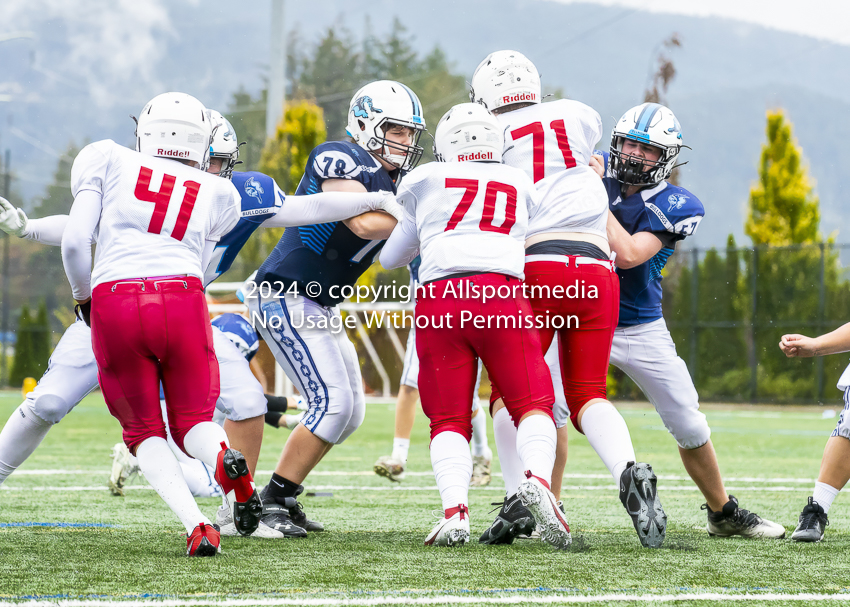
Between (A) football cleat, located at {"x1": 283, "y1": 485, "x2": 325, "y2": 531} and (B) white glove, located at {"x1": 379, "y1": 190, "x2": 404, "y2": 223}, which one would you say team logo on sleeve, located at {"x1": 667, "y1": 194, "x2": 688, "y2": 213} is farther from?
Result: (A) football cleat, located at {"x1": 283, "y1": 485, "x2": 325, "y2": 531}

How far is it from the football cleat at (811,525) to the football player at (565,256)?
907mm

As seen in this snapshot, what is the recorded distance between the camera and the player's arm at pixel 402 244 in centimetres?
407

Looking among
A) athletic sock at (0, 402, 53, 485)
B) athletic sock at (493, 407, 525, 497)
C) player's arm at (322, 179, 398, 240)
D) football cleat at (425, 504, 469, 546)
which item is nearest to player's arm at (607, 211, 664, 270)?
athletic sock at (493, 407, 525, 497)

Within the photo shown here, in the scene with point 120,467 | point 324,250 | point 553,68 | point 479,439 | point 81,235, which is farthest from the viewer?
point 553,68

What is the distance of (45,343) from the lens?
22.8 metres

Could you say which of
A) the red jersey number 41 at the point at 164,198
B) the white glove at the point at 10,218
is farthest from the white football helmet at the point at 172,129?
the white glove at the point at 10,218

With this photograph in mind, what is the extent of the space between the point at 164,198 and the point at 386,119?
4.29ft

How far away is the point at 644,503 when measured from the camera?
359 cm

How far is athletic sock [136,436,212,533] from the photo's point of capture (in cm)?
351

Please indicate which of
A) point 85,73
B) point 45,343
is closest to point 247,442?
point 45,343

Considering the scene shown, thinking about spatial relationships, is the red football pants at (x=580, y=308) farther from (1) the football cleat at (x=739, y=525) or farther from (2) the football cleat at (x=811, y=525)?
(2) the football cleat at (x=811, y=525)

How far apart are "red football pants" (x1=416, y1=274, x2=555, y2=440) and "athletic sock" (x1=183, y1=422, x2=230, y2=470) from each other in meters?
0.83

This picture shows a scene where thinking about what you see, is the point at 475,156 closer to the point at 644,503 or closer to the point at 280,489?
the point at 644,503


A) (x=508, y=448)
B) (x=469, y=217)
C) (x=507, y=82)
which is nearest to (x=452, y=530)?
(x=508, y=448)
